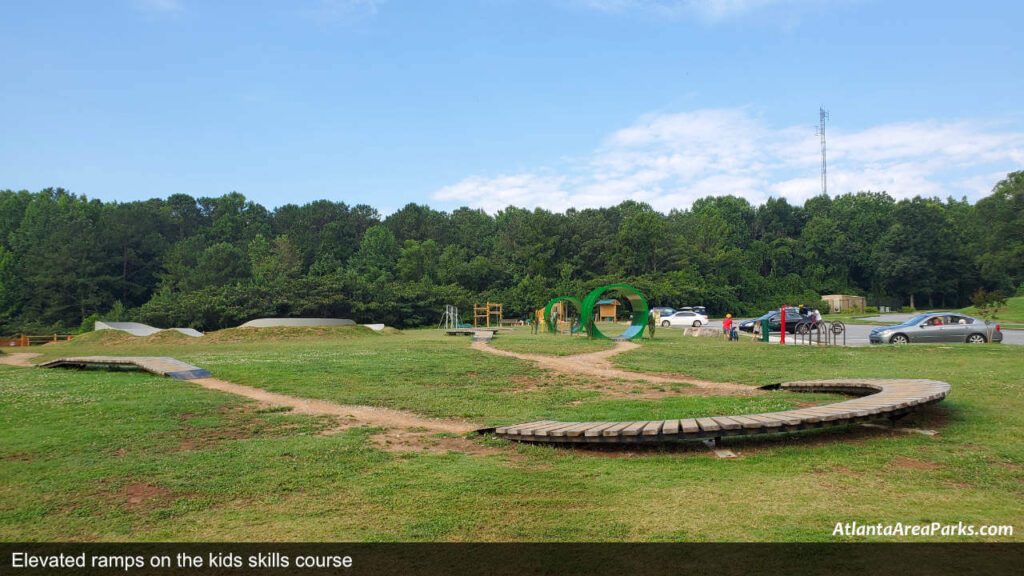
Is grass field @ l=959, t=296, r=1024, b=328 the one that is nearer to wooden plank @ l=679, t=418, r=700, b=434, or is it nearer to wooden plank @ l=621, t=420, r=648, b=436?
wooden plank @ l=679, t=418, r=700, b=434

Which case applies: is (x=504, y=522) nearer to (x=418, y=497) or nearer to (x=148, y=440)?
(x=418, y=497)

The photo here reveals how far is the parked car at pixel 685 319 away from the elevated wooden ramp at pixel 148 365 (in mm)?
34819

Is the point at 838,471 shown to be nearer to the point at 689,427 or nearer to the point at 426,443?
the point at 689,427

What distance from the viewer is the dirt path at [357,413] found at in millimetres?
8508

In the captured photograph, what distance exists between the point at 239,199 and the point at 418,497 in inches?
3955

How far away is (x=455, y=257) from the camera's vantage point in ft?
243

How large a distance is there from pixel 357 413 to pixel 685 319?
38.0 meters

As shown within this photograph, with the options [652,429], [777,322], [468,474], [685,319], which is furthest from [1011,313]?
[468,474]

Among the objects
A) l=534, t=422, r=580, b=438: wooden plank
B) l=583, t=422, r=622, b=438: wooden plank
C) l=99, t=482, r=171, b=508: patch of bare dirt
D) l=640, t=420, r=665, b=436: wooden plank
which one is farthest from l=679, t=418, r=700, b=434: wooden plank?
l=99, t=482, r=171, b=508: patch of bare dirt

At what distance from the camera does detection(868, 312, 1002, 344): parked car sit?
2214cm

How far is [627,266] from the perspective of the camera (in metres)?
71.7

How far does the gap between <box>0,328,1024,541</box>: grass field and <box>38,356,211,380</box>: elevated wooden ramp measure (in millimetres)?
2342

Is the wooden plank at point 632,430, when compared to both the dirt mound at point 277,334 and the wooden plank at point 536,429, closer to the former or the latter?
the wooden plank at point 536,429

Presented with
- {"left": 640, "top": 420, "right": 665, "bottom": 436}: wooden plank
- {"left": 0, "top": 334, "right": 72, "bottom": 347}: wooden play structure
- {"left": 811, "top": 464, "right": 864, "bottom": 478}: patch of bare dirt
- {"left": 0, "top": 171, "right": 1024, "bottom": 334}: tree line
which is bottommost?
{"left": 0, "top": 334, "right": 72, "bottom": 347}: wooden play structure
